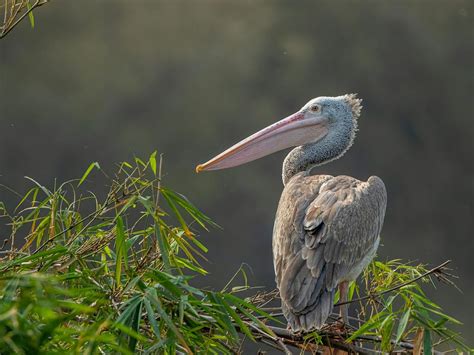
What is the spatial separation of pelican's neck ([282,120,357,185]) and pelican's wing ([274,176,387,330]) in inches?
16.3

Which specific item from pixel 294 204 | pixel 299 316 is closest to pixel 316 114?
pixel 294 204

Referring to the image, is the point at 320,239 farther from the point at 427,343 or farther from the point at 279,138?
the point at 279,138

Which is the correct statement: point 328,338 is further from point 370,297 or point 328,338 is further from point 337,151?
point 337,151

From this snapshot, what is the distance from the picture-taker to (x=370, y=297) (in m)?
2.21

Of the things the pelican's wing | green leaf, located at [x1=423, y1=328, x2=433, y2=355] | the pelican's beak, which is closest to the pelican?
the pelican's wing

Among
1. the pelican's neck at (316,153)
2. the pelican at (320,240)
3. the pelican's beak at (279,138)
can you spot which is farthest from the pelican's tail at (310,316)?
the pelican's beak at (279,138)

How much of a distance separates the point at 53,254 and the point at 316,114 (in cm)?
182

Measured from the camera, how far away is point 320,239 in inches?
102

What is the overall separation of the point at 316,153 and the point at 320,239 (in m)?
0.84

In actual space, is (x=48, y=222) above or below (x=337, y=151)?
above

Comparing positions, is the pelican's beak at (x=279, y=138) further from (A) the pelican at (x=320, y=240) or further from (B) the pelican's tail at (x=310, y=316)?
(B) the pelican's tail at (x=310, y=316)

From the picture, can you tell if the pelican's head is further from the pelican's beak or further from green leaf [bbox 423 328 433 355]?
green leaf [bbox 423 328 433 355]

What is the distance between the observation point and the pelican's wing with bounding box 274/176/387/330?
2457 mm

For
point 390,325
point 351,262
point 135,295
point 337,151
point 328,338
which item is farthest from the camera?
point 337,151
